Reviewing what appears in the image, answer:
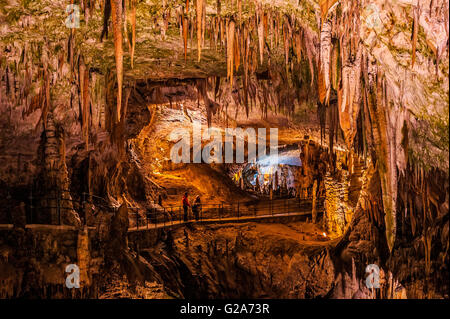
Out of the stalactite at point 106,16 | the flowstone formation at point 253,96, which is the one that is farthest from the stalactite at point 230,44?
the stalactite at point 106,16

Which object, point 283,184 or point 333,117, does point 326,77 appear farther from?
point 283,184

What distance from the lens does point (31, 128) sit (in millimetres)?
10500

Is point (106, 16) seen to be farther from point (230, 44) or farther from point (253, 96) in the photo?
point (253, 96)

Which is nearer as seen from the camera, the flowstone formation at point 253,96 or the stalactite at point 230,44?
the flowstone formation at point 253,96

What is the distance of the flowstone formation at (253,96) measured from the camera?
7207 millimetres

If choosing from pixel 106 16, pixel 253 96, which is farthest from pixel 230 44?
pixel 253 96

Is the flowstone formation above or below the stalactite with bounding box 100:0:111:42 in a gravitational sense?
below

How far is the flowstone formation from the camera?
7207mm

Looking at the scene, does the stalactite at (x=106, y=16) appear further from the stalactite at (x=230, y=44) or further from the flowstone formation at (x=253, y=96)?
the stalactite at (x=230, y=44)

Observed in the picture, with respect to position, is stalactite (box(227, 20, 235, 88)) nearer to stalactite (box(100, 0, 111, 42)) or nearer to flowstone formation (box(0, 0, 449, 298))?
flowstone formation (box(0, 0, 449, 298))

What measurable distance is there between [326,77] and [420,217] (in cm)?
292

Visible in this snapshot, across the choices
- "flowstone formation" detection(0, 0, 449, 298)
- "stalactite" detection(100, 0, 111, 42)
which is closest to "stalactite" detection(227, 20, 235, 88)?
"flowstone formation" detection(0, 0, 449, 298)

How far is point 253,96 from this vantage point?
40.5ft
